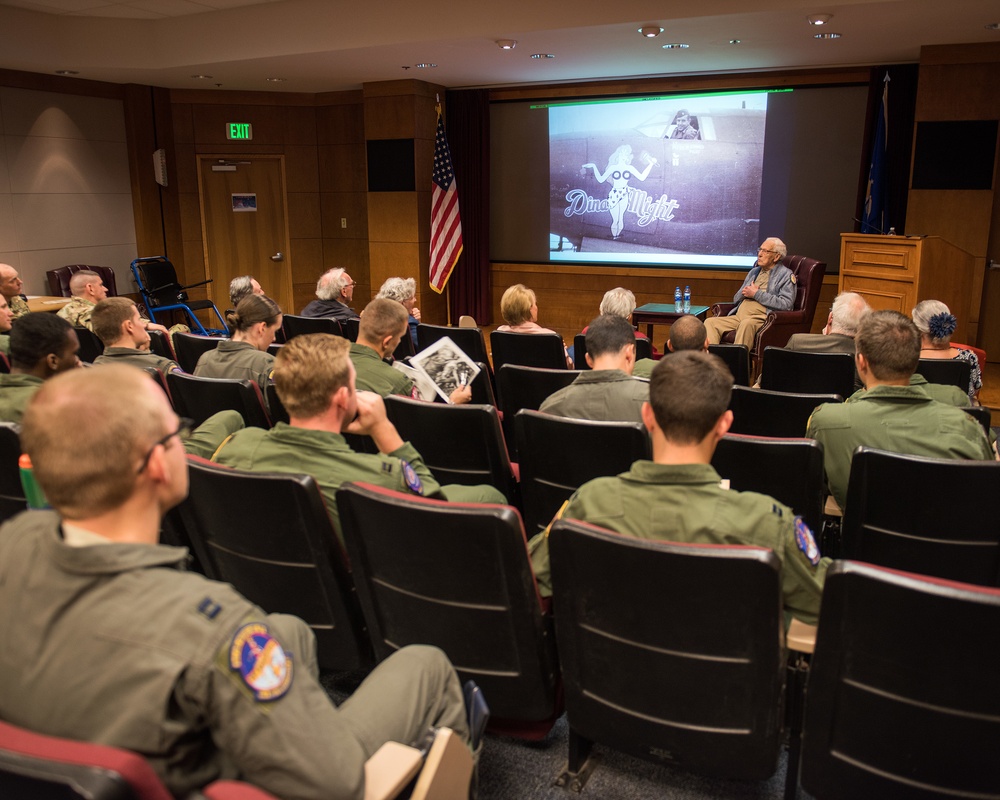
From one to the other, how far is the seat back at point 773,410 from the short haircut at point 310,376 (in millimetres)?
1796

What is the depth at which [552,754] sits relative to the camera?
2.17m

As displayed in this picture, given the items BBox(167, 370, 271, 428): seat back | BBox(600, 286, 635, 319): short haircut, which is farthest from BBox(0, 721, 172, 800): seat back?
BBox(600, 286, 635, 319): short haircut

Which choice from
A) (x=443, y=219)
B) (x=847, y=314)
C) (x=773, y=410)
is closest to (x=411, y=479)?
(x=773, y=410)

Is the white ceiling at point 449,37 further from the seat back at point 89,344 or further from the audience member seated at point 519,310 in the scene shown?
the seat back at point 89,344

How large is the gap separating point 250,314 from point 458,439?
5.36ft

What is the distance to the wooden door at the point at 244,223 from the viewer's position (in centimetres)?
1041

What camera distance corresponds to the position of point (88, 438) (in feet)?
3.75

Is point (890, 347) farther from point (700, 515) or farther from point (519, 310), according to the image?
point (519, 310)

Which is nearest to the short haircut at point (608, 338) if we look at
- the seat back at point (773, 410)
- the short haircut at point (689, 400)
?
the seat back at point (773, 410)

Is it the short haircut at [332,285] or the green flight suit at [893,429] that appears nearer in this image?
the green flight suit at [893,429]

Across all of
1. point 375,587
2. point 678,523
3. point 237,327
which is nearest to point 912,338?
point 678,523

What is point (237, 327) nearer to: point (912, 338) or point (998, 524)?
point (912, 338)

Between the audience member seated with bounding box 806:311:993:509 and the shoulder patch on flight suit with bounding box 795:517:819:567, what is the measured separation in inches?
41.4

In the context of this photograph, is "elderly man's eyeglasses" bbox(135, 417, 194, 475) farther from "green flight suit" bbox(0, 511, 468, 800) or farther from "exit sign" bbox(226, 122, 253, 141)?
"exit sign" bbox(226, 122, 253, 141)
